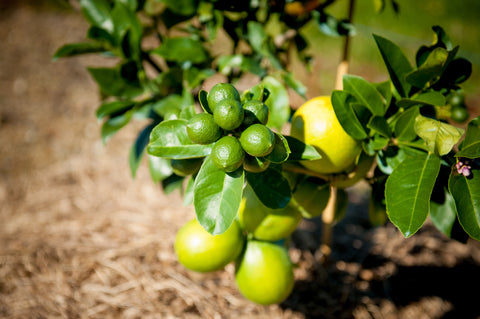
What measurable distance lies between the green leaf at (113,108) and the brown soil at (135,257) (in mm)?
686

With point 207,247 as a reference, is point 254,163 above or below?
above

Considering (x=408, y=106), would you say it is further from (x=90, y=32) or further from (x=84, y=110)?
(x=84, y=110)

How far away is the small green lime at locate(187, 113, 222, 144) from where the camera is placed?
22.6 inches

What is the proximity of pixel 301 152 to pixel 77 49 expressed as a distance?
0.71m

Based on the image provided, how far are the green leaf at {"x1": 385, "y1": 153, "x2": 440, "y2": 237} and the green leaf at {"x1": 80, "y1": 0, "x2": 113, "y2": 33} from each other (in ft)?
2.96

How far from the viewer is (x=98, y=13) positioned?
3.35 feet

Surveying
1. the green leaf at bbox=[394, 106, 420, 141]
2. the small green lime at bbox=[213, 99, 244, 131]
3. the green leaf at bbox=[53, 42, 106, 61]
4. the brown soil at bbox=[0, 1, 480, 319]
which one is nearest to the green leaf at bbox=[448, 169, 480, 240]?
the green leaf at bbox=[394, 106, 420, 141]

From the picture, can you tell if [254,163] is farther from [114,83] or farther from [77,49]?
[77,49]

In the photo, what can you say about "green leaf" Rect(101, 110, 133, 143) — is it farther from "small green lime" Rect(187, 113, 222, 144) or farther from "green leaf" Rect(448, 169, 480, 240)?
"green leaf" Rect(448, 169, 480, 240)

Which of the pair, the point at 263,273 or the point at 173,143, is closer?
the point at 173,143

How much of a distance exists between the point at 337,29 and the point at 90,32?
69 centimetres

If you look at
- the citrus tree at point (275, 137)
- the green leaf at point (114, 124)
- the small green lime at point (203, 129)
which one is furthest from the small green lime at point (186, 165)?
the green leaf at point (114, 124)

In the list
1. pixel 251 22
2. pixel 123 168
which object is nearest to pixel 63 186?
pixel 123 168

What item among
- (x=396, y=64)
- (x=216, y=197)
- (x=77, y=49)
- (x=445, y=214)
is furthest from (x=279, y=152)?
(x=77, y=49)
